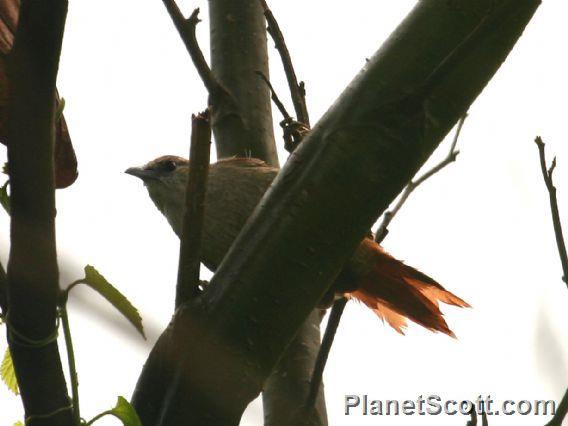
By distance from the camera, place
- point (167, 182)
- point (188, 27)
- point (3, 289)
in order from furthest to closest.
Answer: point (167, 182)
point (188, 27)
point (3, 289)

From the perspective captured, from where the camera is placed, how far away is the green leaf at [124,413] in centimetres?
182

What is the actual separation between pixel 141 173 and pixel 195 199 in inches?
87.4

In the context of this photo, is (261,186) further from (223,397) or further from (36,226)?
(36,226)

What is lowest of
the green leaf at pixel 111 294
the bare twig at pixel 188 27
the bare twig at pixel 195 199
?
the green leaf at pixel 111 294

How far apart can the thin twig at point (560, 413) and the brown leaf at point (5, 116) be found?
1356mm

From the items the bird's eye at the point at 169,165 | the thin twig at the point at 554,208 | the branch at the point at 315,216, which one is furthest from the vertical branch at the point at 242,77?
the branch at the point at 315,216

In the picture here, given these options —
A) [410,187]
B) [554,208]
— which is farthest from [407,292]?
[554,208]

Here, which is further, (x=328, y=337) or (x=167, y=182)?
(x=167, y=182)

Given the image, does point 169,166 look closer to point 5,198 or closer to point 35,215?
point 5,198

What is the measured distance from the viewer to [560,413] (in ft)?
7.25

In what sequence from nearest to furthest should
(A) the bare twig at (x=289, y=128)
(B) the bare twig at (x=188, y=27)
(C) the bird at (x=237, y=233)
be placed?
(A) the bare twig at (x=289, y=128)
(B) the bare twig at (x=188, y=27)
(C) the bird at (x=237, y=233)

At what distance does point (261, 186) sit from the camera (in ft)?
11.6

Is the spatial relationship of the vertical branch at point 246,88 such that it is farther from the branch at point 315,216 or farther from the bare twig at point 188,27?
the branch at point 315,216

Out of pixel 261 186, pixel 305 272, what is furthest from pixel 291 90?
pixel 305 272
